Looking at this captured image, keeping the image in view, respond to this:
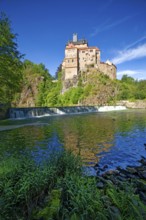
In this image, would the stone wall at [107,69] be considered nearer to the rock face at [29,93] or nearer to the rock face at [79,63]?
the rock face at [79,63]

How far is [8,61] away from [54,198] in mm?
17791

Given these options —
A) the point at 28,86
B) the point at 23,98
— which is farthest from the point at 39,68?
the point at 23,98

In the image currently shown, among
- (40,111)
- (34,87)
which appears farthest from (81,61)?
(40,111)

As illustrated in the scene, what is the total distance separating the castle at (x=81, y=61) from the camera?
92750mm

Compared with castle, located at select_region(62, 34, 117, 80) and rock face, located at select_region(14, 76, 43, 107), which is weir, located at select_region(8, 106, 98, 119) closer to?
rock face, located at select_region(14, 76, 43, 107)

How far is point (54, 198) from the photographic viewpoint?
14.3 ft

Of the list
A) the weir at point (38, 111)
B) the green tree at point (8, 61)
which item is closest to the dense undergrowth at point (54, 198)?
the green tree at point (8, 61)

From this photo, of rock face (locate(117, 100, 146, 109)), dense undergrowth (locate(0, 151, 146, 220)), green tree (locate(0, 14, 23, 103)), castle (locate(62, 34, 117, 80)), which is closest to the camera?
dense undergrowth (locate(0, 151, 146, 220))

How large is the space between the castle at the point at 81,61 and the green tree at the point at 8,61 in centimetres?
7190

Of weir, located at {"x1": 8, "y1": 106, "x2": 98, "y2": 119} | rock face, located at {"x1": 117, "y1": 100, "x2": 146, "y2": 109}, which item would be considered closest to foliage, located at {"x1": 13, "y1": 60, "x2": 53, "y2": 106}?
weir, located at {"x1": 8, "y1": 106, "x2": 98, "y2": 119}

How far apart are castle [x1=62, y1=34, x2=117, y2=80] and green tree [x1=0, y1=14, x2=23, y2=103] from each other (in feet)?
236

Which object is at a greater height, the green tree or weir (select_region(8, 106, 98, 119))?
the green tree

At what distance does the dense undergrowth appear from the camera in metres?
3.78

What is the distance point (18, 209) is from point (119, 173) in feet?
15.2
